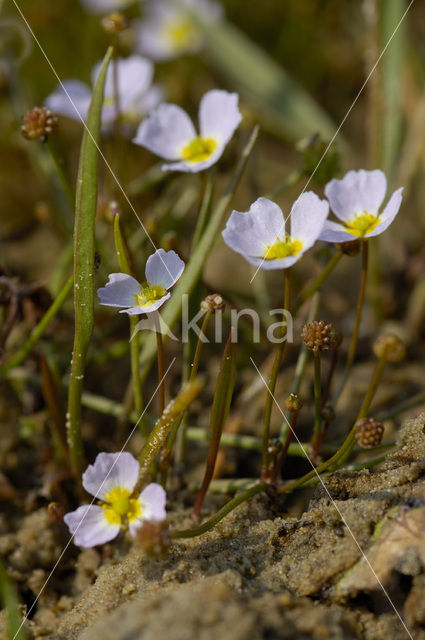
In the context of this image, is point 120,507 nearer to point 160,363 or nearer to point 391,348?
point 160,363

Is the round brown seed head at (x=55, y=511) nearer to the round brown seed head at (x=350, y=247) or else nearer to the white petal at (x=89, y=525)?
the white petal at (x=89, y=525)

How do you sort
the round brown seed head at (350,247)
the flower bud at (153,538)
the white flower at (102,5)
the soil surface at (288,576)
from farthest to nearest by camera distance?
the white flower at (102,5), the round brown seed head at (350,247), the flower bud at (153,538), the soil surface at (288,576)

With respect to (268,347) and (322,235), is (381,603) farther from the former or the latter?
(268,347)

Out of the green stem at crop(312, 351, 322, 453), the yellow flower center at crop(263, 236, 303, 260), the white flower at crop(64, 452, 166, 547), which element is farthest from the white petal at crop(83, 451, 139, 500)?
the yellow flower center at crop(263, 236, 303, 260)

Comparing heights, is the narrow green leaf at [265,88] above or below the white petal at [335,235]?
below

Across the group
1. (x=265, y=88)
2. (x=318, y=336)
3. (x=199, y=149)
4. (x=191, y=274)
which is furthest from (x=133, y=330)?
(x=265, y=88)

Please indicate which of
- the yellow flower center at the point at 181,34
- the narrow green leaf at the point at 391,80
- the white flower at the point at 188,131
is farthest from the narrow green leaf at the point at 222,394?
the yellow flower center at the point at 181,34

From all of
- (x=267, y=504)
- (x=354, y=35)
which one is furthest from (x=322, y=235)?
(x=354, y=35)
